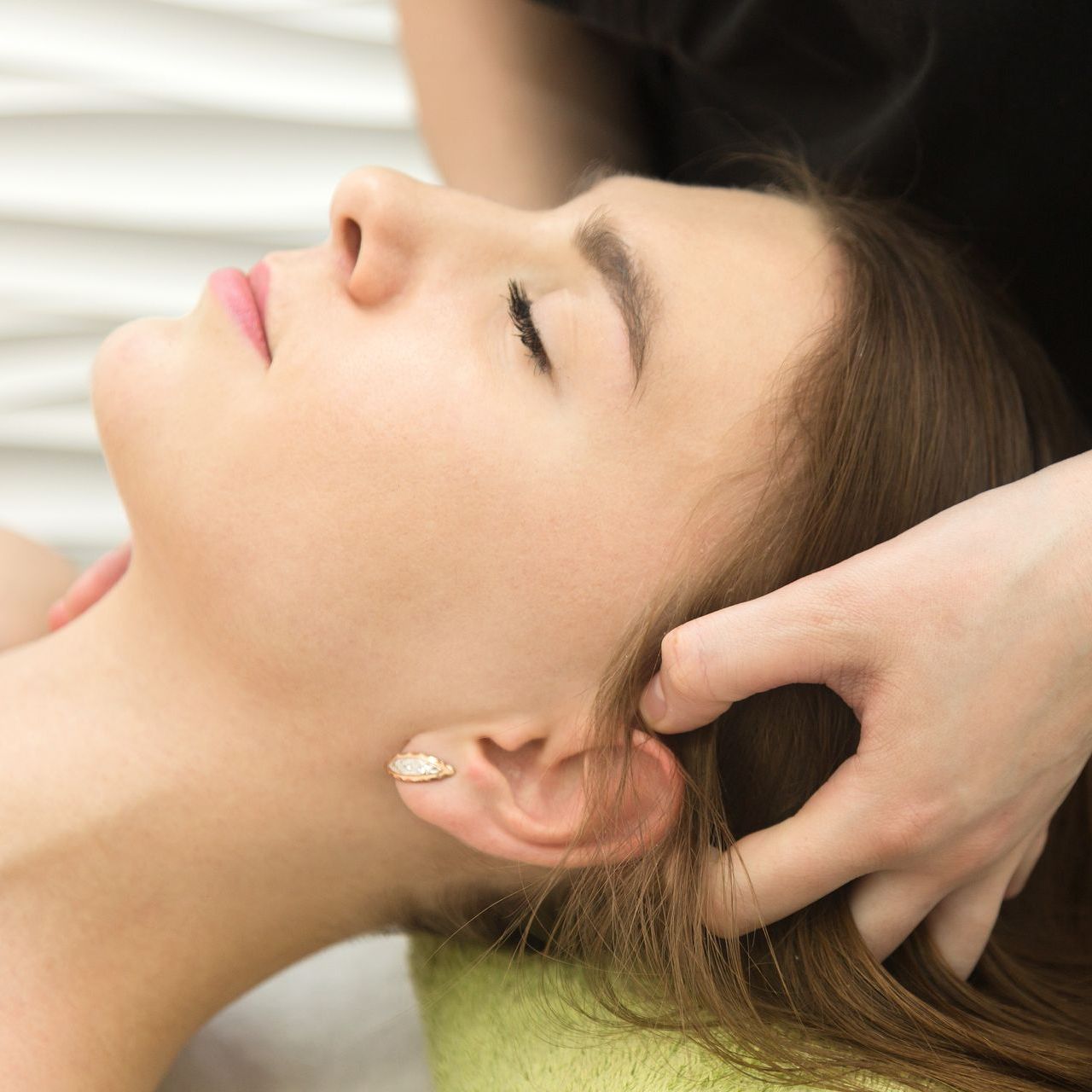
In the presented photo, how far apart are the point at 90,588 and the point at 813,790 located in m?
0.79

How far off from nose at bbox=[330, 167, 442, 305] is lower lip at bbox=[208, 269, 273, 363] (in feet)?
0.29

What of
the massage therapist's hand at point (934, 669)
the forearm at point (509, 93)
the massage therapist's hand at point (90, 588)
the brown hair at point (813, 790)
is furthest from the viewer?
the forearm at point (509, 93)

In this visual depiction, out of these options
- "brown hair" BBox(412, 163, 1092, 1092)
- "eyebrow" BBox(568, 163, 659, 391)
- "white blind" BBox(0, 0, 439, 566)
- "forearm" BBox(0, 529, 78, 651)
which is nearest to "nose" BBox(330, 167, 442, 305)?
"eyebrow" BBox(568, 163, 659, 391)

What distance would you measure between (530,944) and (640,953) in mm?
179

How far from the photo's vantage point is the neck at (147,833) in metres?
1.03

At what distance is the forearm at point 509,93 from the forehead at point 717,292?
47 cm

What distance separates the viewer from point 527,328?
0.99 m

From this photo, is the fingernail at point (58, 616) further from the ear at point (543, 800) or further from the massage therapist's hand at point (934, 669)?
the massage therapist's hand at point (934, 669)

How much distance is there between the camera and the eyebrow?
0.98 metres

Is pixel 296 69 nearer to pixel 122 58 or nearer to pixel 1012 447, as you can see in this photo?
pixel 122 58

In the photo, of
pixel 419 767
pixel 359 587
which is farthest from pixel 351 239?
pixel 419 767

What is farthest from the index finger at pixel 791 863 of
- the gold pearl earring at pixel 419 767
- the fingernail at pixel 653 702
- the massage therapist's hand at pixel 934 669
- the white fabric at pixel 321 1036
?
the white fabric at pixel 321 1036

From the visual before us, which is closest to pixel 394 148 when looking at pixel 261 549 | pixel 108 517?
pixel 108 517

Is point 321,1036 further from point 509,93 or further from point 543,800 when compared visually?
point 509,93
